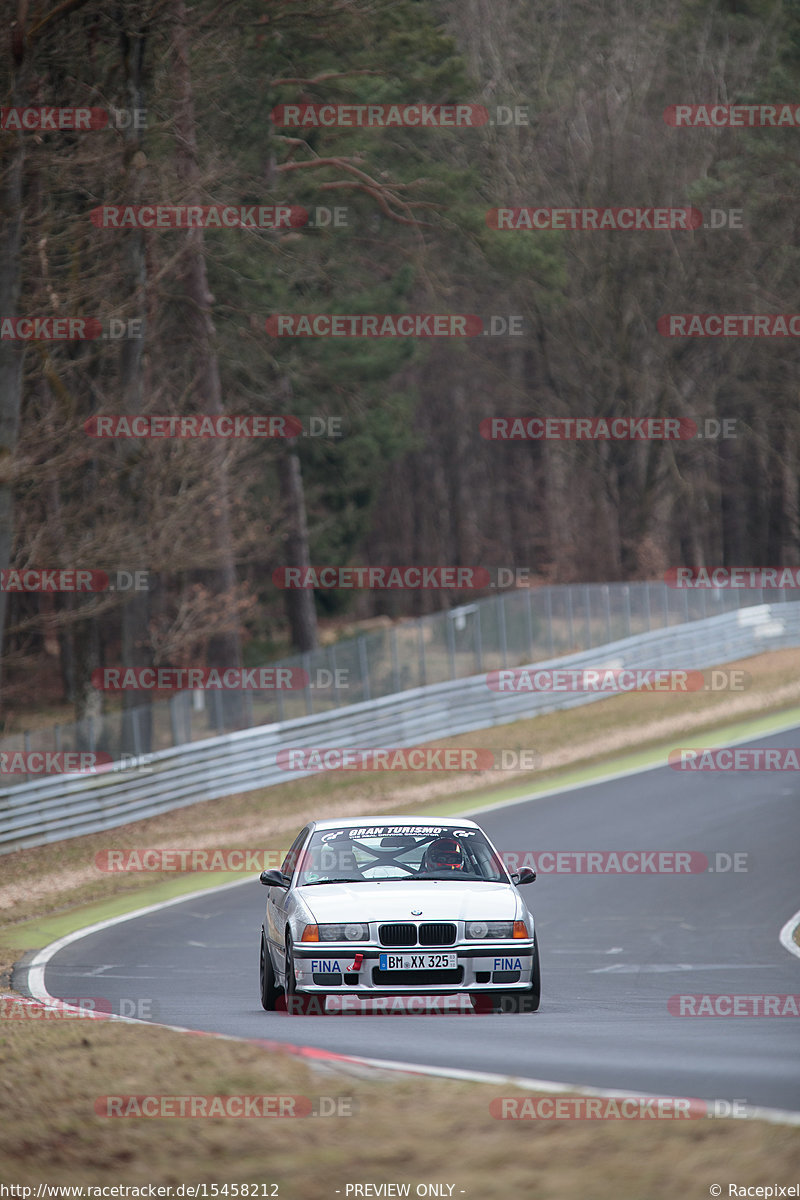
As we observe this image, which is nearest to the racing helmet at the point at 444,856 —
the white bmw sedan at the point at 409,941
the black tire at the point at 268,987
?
the white bmw sedan at the point at 409,941

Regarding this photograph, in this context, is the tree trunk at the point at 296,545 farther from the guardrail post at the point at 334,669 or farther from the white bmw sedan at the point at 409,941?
the white bmw sedan at the point at 409,941

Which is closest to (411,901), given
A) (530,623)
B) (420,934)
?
(420,934)

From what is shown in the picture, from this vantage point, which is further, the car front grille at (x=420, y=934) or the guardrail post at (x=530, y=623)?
the guardrail post at (x=530, y=623)

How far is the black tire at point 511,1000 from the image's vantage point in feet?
31.1

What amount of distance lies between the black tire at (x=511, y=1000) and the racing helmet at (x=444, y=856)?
39.3 inches

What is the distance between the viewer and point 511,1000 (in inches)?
378

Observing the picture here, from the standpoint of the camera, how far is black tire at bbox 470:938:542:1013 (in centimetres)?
949

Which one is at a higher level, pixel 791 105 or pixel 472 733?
pixel 791 105

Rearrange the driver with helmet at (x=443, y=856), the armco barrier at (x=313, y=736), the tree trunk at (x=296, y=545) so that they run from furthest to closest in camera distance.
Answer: the tree trunk at (x=296, y=545), the armco barrier at (x=313, y=736), the driver with helmet at (x=443, y=856)

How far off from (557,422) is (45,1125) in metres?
45.2

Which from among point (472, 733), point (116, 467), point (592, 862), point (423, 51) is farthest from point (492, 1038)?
point (423, 51)

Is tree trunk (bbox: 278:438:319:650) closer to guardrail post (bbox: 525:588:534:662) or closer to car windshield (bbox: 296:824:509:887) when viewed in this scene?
guardrail post (bbox: 525:588:534:662)

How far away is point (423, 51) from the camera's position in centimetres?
3259

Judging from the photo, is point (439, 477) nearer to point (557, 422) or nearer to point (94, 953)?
point (557, 422)
